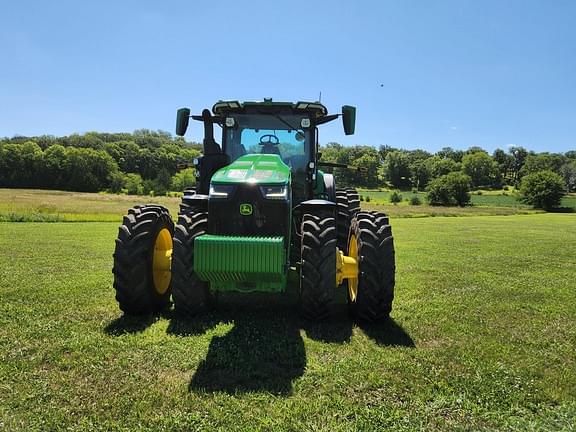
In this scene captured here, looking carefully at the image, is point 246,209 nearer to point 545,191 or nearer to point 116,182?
point 545,191

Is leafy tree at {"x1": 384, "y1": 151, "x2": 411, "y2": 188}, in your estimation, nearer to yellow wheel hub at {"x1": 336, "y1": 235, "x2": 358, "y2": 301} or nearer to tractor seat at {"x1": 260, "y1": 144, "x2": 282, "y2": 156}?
tractor seat at {"x1": 260, "y1": 144, "x2": 282, "y2": 156}

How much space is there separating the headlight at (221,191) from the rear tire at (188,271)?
1.02 feet

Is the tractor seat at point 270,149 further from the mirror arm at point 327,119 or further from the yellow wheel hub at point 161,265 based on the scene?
the yellow wheel hub at point 161,265

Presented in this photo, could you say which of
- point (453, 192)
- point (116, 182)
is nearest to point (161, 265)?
point (453, 192)

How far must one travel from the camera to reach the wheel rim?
5.99 m

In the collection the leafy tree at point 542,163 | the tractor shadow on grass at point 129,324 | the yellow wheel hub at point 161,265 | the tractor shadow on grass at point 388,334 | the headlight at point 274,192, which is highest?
→ the leafy tree at point 542,163

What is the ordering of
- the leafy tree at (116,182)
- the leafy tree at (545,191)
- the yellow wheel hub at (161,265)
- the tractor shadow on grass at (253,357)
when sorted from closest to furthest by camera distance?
the tractor shadow on grass at (253,357)
the yellow wheel hub at (161,265)
the leafy tree at (545,191)
the leafy tree at (116,182)

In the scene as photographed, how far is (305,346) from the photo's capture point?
4988mm

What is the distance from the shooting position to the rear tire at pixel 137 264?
570 cm

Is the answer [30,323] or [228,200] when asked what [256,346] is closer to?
[228,200]

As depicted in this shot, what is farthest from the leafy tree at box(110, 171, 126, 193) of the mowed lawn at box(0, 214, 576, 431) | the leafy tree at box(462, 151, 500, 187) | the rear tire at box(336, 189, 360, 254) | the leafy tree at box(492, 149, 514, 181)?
the leafy tree at box(492, 149, 514, 181)

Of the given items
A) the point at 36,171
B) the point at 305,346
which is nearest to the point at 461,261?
the point at 305,346

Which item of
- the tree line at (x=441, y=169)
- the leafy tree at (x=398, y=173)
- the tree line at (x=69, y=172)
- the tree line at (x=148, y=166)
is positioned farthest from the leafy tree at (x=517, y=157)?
the tree line at (x=69, y=172)

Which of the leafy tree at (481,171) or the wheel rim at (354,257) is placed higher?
the leafy tree at (481,171)
